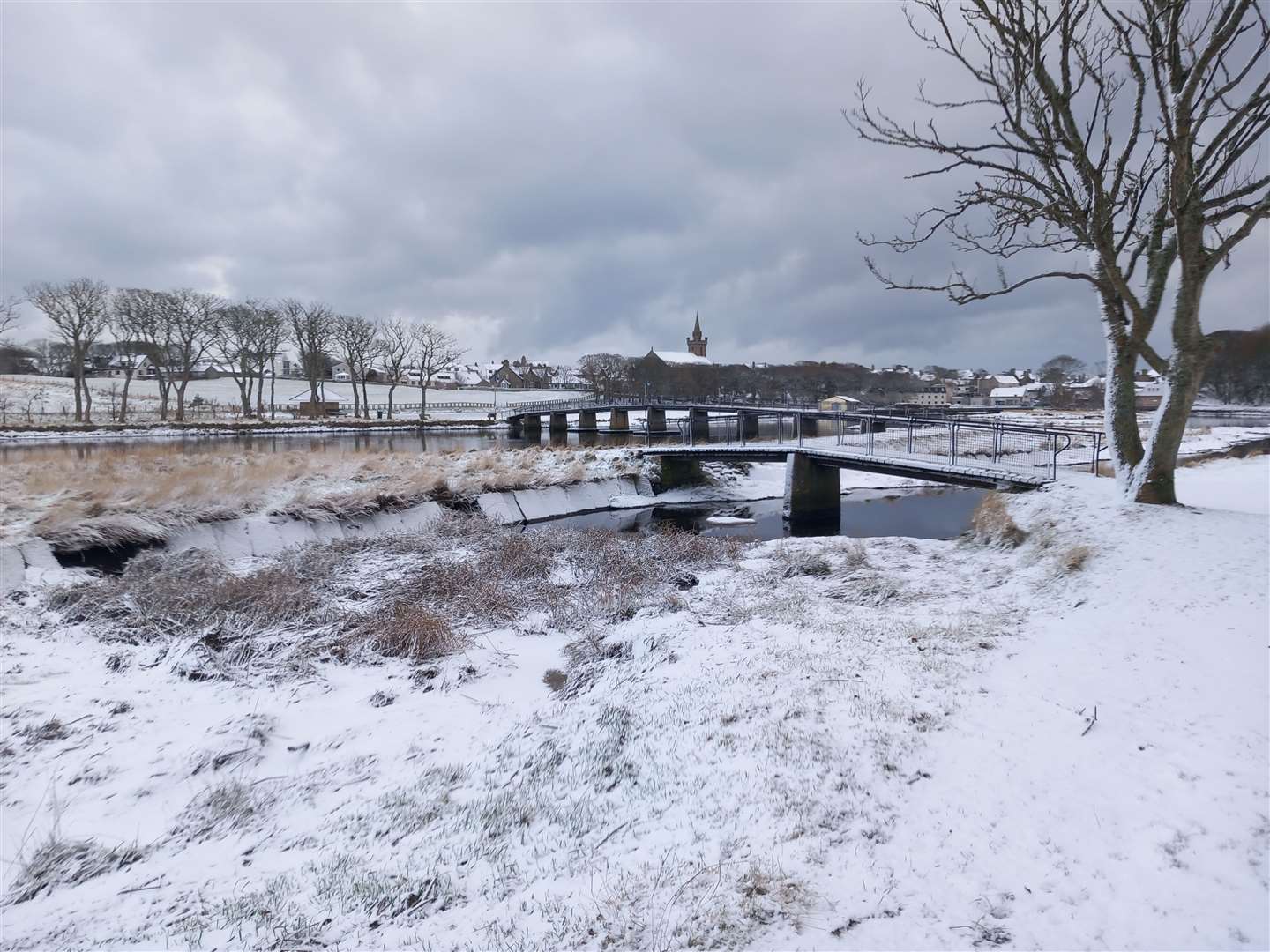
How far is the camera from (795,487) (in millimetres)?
21281

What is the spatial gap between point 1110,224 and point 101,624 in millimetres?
16528

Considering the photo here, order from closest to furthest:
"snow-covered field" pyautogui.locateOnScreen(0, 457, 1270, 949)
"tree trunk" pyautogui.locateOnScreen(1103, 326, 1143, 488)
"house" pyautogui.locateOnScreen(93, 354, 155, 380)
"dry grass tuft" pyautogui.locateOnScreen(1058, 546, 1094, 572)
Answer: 1. "snow-covered field" pyautogui.locateOnScreen(0, 457, 1270, 949)
2. "dry grass tuft" pyautogui.locateOnScreen(1058, 546, 1094, 572)
3. "tree trunk" pyautogui.locateOnScreen(1103, 326, 1143, 488)
4. "house" pyautogui.locateOnScreen(93, 354, 155, 380)

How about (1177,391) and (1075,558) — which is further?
(1177,391)

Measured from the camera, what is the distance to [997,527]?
→ 40.4 ft

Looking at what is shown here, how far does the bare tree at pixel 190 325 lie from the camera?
195ft

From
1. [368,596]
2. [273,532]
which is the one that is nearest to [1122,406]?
[368,596]

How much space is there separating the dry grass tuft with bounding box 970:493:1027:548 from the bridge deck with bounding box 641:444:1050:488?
1141 mm

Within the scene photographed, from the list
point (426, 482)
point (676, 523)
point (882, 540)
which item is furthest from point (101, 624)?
point (676, 523)

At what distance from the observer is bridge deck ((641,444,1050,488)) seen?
605 inches

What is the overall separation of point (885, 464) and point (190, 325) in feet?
222

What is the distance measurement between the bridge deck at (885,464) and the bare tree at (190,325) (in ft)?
187

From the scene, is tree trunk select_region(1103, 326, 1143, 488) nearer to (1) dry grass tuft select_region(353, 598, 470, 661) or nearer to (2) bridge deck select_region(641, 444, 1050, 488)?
(2) bridge deck select_region(641, 444, 1050, 488)

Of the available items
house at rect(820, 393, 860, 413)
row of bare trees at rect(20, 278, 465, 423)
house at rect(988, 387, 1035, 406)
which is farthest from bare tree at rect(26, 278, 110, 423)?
house at rect(988, 387, 1035, 406)

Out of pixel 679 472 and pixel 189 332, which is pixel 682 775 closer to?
pixel 679 472
